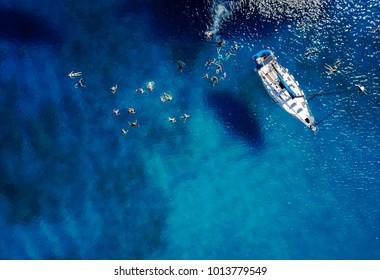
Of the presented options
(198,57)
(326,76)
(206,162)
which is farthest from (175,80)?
(326,76)

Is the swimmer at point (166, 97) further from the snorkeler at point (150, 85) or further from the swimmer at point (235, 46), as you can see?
the swimmer at point (235, 46)

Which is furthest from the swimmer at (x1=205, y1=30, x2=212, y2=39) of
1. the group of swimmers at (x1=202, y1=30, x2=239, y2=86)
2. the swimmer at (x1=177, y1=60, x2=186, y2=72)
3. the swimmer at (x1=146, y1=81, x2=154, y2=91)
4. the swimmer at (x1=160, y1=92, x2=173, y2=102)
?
the swimmer at (x1=146, y1=81, x2=154, y2=91)

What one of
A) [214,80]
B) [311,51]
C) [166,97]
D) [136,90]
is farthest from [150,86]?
[311,51]

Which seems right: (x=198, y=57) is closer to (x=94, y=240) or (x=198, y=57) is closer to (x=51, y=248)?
(x=94, y=240)

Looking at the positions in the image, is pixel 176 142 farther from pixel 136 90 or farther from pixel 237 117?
pixel 237 117

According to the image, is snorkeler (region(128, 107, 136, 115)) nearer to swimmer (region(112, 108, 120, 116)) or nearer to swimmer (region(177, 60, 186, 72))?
swimmer (region(112, 108, 120, 116))
